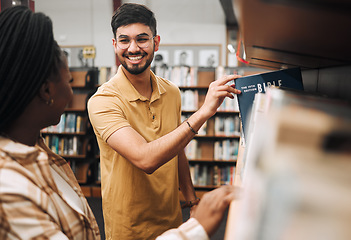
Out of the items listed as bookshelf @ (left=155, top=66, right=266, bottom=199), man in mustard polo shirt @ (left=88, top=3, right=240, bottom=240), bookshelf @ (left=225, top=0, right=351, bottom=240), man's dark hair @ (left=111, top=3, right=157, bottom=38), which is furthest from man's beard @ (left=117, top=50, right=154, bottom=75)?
bookshelf @ (left=155, top=66, right=266, bottom=199)

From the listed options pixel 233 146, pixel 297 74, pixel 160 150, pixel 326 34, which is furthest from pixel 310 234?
pixel 233 146

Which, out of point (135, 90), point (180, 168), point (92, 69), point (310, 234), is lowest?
point (180, 168)

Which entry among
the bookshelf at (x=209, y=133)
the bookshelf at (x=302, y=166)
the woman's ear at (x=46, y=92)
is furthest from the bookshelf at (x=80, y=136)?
the bookshelf at (x=302, y=166)

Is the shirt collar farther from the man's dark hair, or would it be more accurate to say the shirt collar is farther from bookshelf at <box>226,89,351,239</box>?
bookshelf at <box>226,89,351,239</box>

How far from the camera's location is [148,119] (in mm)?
1383

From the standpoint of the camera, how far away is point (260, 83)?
35.4 inches

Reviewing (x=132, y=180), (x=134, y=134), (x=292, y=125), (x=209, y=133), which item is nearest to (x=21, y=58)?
(x=134, y=134)

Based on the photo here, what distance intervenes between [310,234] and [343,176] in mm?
71

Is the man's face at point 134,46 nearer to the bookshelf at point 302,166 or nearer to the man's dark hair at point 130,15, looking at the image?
the man's dark hair at point 130,15

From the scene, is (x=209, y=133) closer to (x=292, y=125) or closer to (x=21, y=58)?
(x=21, y=58)

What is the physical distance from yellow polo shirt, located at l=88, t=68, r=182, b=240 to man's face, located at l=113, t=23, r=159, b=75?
91mm

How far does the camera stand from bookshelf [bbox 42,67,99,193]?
446 centimetres

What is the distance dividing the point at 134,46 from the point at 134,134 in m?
0.49

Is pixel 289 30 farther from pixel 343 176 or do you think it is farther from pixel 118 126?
pixel 118 126
